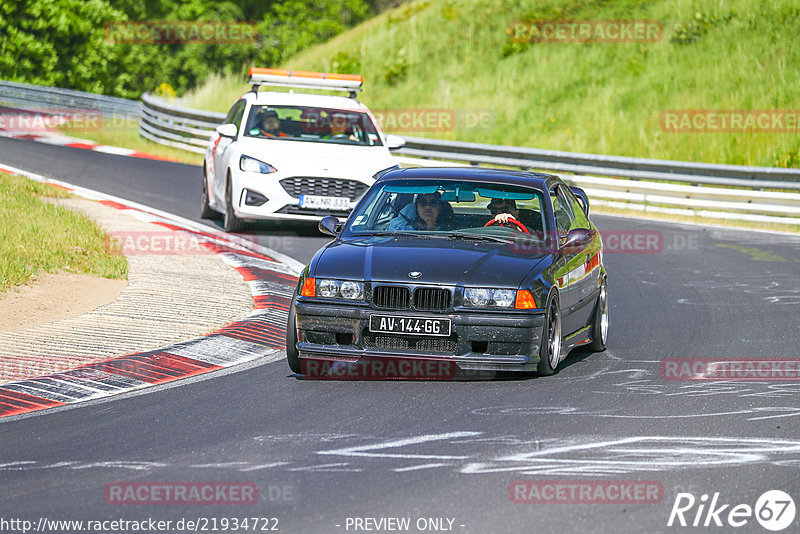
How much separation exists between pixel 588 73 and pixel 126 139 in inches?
574

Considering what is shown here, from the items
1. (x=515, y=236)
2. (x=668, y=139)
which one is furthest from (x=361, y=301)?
(x=668, y=139)

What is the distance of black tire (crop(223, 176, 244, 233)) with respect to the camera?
1692 centimetres

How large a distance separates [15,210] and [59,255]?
2960mm

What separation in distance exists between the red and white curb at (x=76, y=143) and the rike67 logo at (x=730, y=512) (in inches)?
907

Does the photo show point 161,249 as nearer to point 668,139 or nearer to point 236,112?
point 236,112

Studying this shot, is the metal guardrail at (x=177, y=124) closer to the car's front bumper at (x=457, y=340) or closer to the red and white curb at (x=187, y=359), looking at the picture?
the red and white curb at (x=187, y=359)

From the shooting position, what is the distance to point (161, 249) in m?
15.3

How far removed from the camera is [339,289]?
8.95 metres

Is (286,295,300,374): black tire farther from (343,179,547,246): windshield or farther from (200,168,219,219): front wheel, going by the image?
(200,168,219,219): front wheel

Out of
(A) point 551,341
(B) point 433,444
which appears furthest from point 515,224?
(B) point 433,444
